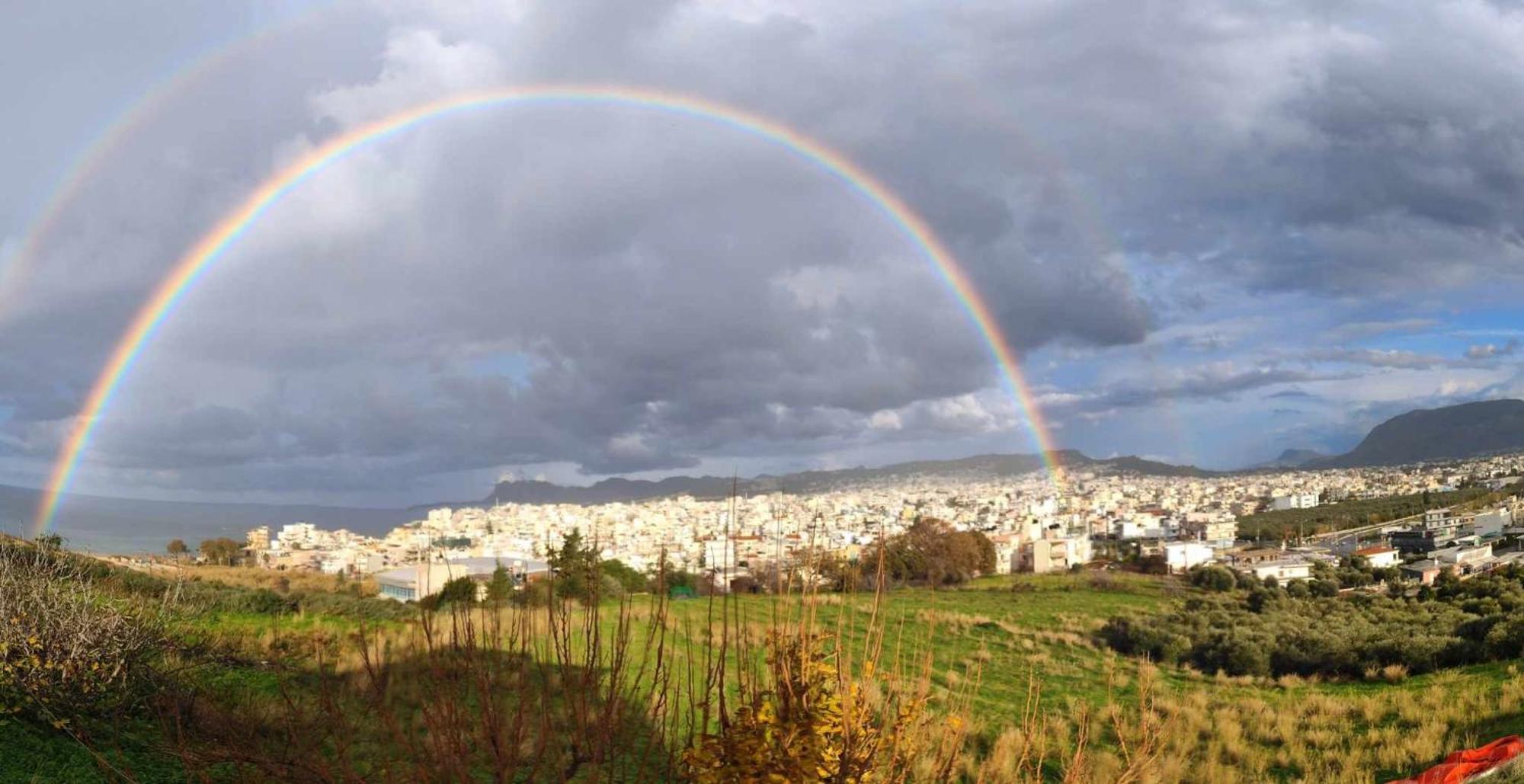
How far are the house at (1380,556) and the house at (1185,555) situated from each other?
9.52 metres

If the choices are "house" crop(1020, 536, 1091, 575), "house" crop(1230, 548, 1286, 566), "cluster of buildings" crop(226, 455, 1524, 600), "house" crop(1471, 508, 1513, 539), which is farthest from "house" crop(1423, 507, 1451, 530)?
"house" crop(1020, 536, 1091, 575)

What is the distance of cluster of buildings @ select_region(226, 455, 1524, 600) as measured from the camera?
6.69 metres

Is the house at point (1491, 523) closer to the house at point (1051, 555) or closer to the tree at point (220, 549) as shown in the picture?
the house at point (1051, 555)

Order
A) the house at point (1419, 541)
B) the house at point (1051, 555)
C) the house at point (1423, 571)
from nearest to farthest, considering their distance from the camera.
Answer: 1. the house at point (1423, 571)
2. the house at point (1419, 541)
3. the house at point (1051, 555)

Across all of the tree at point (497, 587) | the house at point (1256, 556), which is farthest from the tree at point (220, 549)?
the house at point (1256, 556)

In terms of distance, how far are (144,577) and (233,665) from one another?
796 centimetres

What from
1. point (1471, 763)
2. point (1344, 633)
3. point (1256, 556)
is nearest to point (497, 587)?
point (1471, 763)

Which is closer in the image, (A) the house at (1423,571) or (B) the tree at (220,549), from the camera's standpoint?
(A) the house at (1423,571)

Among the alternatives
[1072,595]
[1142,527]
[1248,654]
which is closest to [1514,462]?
[1142,527]

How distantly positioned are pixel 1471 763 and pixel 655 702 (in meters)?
6.52

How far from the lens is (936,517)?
62.2 metres

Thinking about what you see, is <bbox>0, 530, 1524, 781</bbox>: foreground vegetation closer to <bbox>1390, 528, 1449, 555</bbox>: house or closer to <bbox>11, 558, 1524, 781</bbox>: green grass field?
<bbox>11, 558, 1524, 781</bbox>: green grass field

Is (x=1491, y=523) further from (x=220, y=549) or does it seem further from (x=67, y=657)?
(x=67, y=657)

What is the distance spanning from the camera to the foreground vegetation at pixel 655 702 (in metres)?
3.95
